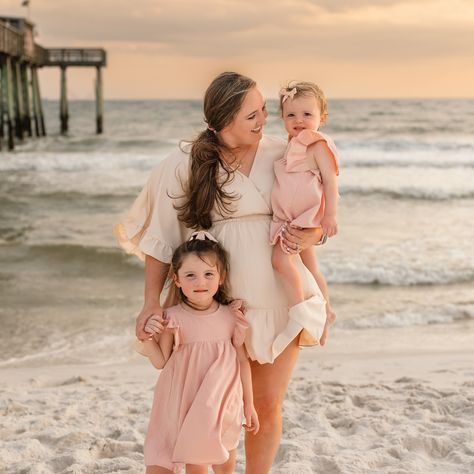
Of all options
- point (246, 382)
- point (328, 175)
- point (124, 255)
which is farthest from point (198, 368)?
point (124, 255)

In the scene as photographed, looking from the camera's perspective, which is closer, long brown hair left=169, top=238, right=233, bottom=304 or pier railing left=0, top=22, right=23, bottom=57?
long brown hair left=169, top=238, right=233, bottom=304

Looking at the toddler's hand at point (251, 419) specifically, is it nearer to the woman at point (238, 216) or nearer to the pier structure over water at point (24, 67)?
the woman at point (238, 216)

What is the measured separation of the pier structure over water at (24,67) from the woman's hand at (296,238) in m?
23.6

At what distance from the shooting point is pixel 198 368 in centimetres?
321

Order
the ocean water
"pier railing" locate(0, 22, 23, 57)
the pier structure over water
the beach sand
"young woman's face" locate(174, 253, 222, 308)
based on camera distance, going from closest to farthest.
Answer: "young woman's face" locate(174, 253, 222, 308)
the beach sand
the ocean water
"pier railing" locate(0, 22, 23, 57)
the pier structure over water

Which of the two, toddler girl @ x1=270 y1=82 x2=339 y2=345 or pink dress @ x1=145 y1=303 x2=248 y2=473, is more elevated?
toddler girl @ x1=270 y1=82 x2=339 y2=345

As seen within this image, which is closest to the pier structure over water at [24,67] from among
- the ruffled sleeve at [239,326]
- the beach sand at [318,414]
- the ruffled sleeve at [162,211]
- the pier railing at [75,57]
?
the pier railing at [75,57]

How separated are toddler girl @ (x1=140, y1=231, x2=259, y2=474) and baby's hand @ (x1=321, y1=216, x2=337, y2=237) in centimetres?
40

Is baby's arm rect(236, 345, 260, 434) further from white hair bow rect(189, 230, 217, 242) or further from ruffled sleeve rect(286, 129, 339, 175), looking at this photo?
ruffled sleeve rect(286, 129, 339, 175)

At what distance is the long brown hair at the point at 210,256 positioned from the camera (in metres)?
3.13

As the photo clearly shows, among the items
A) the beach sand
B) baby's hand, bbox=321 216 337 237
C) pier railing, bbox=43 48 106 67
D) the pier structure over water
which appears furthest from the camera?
pier railing, bbox=43 48 106 67

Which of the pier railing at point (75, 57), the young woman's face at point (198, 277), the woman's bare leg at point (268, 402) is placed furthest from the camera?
the pier railing at point (75, 57)

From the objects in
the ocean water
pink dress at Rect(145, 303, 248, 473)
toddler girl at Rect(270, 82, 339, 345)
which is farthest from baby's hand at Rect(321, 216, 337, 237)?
the ocean water

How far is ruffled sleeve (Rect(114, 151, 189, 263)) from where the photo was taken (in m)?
3.28
